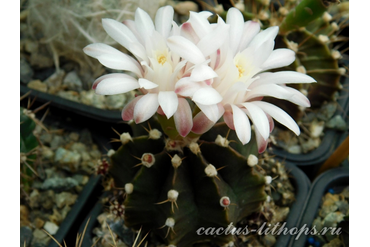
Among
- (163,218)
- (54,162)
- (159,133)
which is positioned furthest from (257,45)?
(54,162)

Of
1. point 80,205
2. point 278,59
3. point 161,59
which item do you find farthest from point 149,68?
point 80,205

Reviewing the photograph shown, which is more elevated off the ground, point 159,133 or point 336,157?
point 159,133

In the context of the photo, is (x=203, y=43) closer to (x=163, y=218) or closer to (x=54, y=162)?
(x=163, y=218)

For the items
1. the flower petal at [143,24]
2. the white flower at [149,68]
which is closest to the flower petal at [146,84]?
the white flower at [149,68]

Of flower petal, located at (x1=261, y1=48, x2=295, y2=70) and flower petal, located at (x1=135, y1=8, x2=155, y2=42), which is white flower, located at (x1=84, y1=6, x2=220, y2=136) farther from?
flower petal, located at (x1=261, y1=48, x2=295, y2=70)

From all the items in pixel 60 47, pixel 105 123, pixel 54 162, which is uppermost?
pixel 60 47

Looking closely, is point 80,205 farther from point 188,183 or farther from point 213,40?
point 213,40

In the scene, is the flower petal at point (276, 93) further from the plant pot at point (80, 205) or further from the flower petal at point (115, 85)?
the plant pot at point (80, 205)
